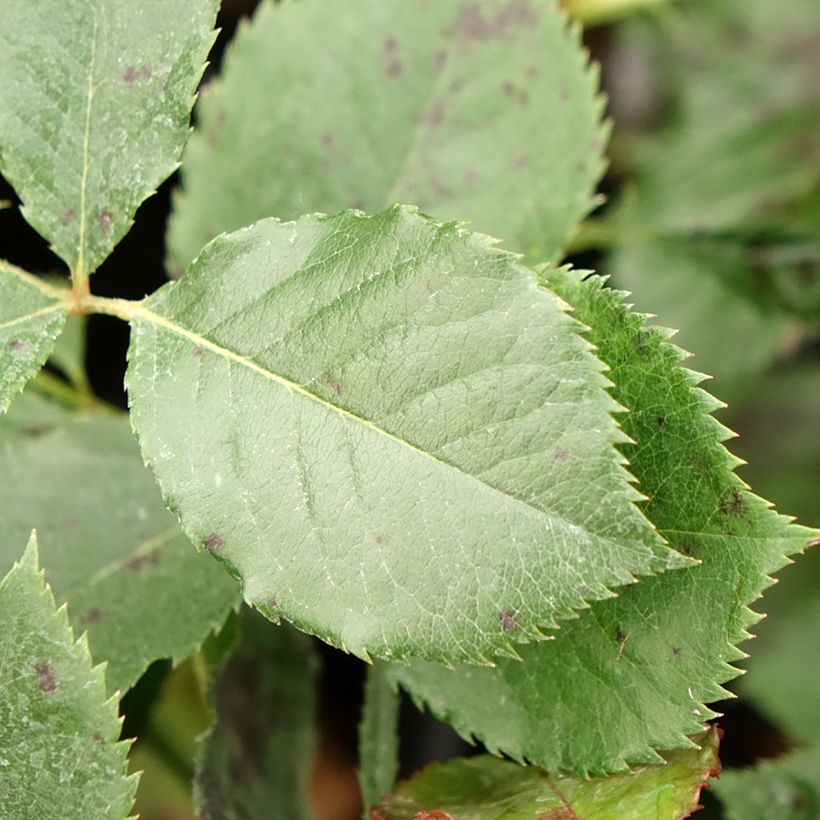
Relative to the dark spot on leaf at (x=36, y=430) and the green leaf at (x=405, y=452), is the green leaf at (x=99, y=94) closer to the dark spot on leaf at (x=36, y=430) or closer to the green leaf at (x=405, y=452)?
the green leaf at (x=405, y=452)

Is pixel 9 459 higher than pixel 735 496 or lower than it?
lower

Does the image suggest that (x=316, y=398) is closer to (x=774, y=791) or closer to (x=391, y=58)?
(x=391, y=58)

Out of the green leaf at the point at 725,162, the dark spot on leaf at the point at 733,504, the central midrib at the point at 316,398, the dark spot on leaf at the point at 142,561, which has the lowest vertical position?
the dark spot on leaf at the point at 142,561

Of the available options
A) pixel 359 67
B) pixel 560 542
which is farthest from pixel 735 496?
pixel 359 67

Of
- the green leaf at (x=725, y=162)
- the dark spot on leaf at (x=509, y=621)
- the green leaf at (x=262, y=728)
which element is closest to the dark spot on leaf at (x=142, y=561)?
the green leaf at (x=262, y=728)

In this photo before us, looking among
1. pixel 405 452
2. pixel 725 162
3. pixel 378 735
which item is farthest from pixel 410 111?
pixel 725 162

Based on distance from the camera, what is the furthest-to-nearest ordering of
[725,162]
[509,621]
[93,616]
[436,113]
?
1. [725,162]
2. [436,113]
3. [93,616]
4. [509,621]

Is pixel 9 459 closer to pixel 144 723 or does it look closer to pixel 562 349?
pixel 144 723
